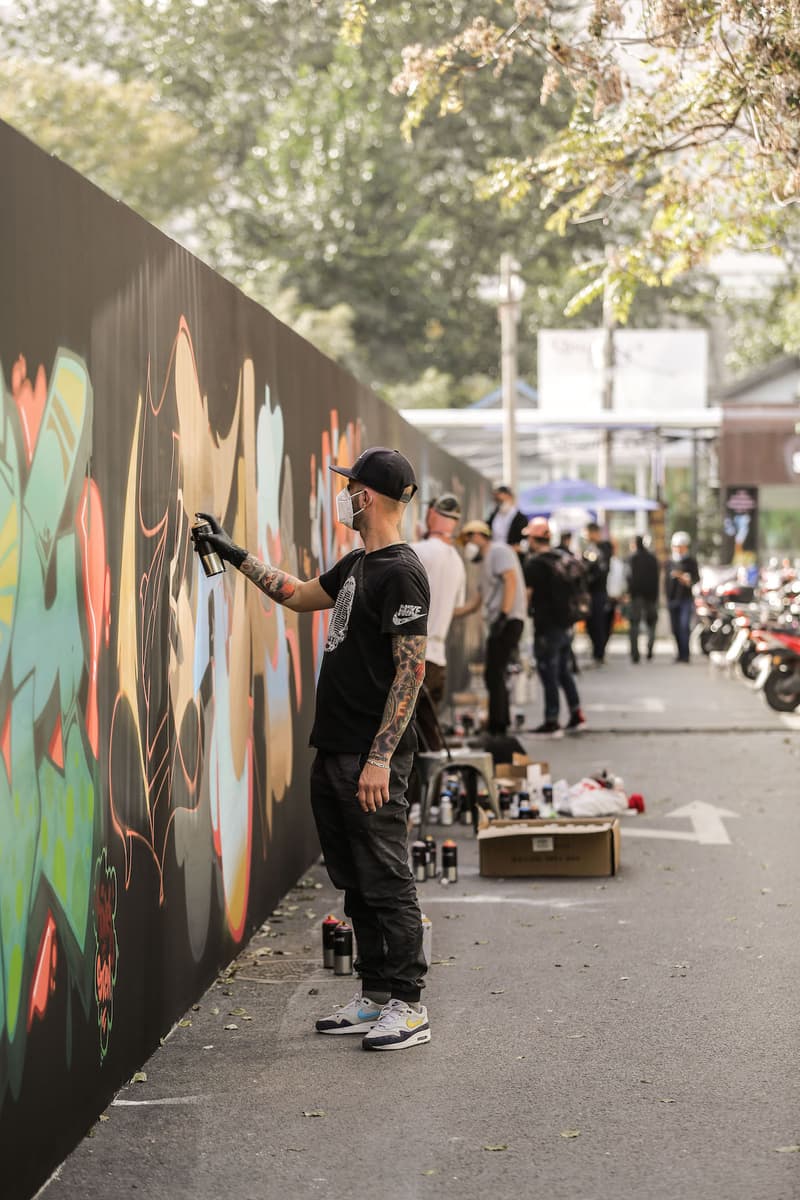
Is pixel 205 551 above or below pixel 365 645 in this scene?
above

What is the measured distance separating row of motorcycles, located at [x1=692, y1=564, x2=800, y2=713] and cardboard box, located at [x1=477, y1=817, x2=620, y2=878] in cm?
951

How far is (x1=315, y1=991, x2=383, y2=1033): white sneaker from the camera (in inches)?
253

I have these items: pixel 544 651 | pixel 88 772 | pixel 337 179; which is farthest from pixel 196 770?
pixel 337 179

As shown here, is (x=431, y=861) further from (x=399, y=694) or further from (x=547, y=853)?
(x=399, y=694)

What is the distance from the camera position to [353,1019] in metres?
6.44

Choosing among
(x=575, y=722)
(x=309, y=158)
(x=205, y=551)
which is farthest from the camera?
(x=309, y=158)

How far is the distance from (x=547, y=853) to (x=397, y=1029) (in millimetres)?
3459

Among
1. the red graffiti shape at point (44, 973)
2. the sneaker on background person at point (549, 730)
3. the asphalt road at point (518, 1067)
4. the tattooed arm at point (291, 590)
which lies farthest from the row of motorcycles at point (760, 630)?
the red graffiti shape at point (44, 973)

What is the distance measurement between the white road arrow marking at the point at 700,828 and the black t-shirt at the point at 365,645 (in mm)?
4731

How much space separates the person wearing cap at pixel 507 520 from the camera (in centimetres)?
1873

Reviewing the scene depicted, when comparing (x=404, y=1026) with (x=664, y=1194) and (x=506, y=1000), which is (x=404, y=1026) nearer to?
(x=506, y=1000)

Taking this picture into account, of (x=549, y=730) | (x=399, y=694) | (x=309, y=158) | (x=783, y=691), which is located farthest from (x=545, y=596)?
(x=309, y=158)

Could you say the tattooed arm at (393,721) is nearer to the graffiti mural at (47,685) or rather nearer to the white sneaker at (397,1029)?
the white sneaker at (397,1029)

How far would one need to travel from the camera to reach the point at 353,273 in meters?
57.9
